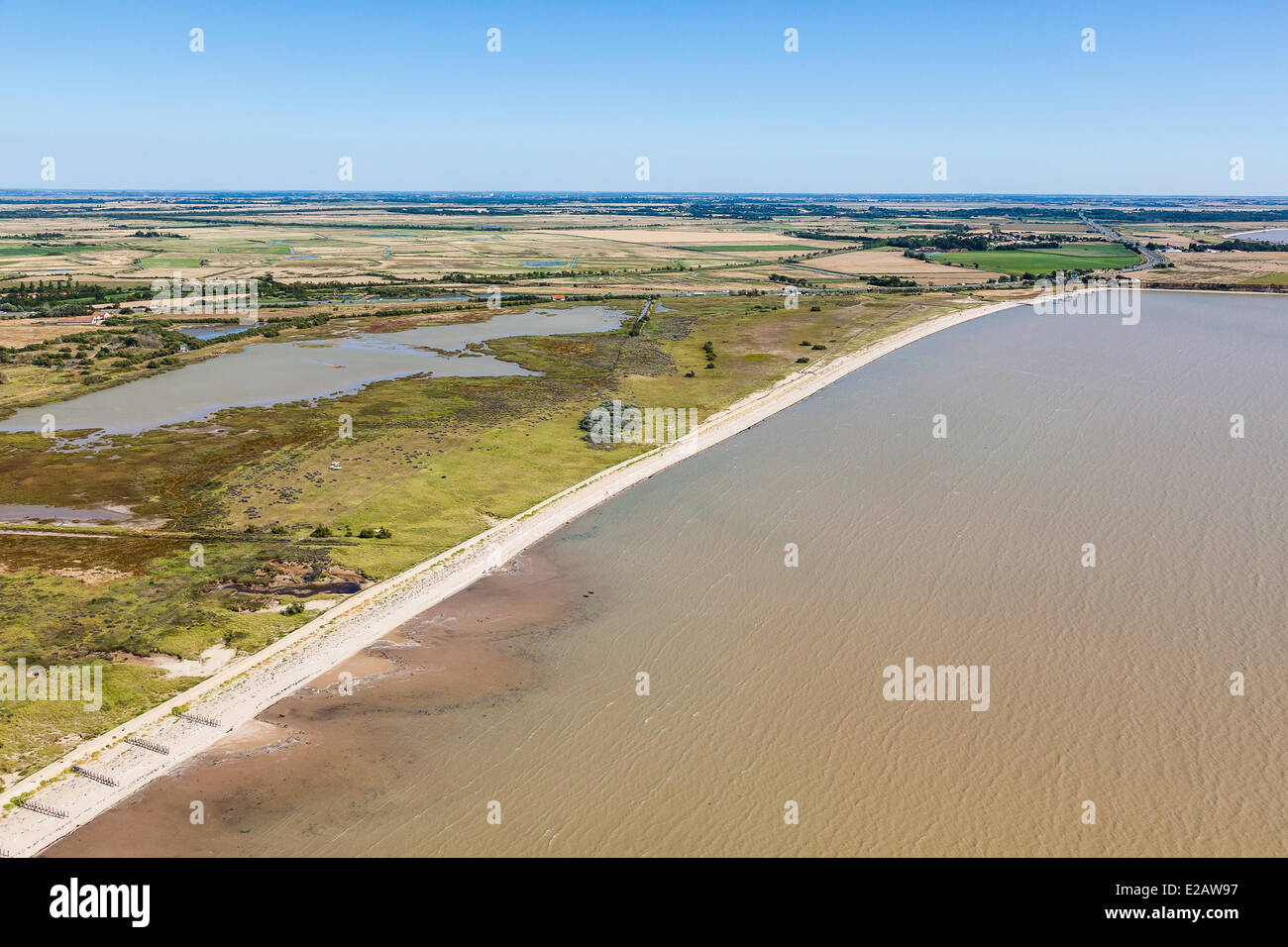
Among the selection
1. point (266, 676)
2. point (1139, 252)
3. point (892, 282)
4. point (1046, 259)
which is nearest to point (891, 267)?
point (892, 282)

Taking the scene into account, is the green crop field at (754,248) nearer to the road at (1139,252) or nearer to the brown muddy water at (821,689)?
the road at (1139,252)

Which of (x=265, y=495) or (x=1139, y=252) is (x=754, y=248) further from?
(x=265, y=495)

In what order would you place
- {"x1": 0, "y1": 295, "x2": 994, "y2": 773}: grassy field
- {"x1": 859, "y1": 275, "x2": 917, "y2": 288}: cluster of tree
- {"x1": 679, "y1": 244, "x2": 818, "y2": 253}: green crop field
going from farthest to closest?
{"x1": 679, "y1": 244, "x2": 818, "y2": 253}: green crop field → {"x1": 859, "y1": 275, "x2": 917, "y2": 288}: cluster of tree → {"x1": 0, "y1": 295, "x2": 994, "y2": 773}: grassy field

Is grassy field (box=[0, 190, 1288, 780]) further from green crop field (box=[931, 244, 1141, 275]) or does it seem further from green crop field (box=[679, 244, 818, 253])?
green crop field (box=[679, 244, 818, 253])

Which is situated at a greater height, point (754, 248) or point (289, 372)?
point (754, 248)

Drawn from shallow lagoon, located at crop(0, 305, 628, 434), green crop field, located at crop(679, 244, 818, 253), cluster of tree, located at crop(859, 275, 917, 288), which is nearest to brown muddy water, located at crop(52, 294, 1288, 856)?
shallow lagoon, located at crop(0, 305, 628, 434)

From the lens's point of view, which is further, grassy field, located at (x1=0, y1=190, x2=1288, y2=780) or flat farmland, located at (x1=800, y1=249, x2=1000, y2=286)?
flat farmland, located at (x1=800, y1=249, x2=1000, y2=286)
